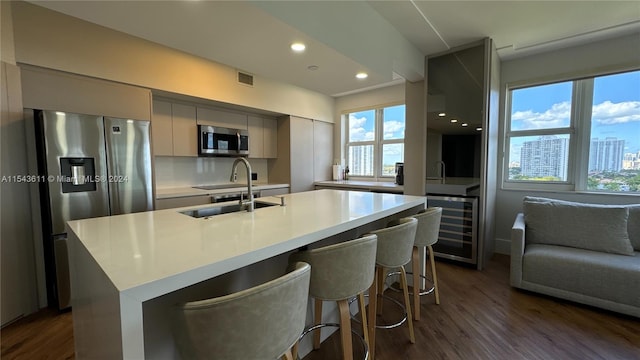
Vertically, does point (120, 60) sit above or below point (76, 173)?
above

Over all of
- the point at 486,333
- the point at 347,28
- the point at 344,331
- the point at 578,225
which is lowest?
the point at 486,333

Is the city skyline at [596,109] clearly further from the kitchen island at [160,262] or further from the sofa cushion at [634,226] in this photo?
the kitchen island at [160,262]

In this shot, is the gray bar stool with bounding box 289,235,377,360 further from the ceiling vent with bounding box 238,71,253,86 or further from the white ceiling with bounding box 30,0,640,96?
the ceiling vent with bounding box 238,71,253,86

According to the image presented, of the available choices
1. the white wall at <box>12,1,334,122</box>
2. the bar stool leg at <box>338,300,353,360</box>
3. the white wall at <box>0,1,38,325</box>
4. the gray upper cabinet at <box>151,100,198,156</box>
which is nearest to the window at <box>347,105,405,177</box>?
the white wall at <box>12,1,334,122</box>

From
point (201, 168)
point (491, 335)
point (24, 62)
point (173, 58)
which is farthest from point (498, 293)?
point (24, 62)

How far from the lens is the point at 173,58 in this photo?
2.99 metres

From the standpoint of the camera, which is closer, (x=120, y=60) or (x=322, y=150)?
(x=120, y=60)

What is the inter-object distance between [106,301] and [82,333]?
33.0 inches

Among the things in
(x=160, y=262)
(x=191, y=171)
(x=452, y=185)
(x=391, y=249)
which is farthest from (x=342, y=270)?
(x=191, y=171)

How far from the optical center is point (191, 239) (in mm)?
1159

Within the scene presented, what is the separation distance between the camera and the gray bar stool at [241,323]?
31.0 inches

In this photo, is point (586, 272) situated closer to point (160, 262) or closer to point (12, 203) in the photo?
point (160, 262)

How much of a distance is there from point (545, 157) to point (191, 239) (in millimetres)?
4197

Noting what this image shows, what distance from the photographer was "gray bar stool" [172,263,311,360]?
0.79 m
